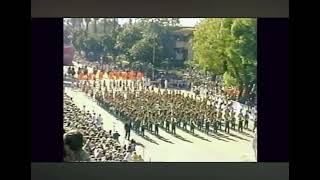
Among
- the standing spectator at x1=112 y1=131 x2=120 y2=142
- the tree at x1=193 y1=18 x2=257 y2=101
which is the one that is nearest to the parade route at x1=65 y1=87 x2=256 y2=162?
the standing spectator at x1=112 y1=131 x2=120 y2=142

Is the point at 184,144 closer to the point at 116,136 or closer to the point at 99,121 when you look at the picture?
the point at 116,136

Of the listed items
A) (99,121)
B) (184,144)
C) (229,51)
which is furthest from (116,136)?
(229,51)

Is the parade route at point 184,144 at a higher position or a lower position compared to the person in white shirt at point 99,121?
lower

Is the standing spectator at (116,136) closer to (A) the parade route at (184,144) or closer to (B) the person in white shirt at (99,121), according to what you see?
(A) the parade route at (184,144)

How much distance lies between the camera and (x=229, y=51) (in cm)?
827

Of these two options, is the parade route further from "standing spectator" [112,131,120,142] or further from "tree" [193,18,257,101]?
"tree" [193,18,257,101]

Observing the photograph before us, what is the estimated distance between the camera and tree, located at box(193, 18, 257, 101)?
26.6ft

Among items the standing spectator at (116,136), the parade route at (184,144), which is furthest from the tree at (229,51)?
the standing spectator at (116,136)

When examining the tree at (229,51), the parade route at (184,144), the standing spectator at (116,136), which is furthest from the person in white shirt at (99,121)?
the tree at (229,51)

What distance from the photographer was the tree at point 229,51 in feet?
26.6

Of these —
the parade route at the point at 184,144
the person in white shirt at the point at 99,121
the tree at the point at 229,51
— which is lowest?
the parade route at the point at 184,144

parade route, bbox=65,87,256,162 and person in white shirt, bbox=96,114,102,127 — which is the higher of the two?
person in white shirt, bbox=96,114,102,127
